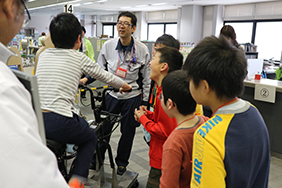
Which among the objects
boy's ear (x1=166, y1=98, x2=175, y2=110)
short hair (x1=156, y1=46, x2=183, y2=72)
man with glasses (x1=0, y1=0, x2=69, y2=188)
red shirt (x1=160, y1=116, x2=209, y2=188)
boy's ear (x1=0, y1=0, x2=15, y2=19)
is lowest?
red shirt (x1=160, y1=116, x2=209, y2=188)

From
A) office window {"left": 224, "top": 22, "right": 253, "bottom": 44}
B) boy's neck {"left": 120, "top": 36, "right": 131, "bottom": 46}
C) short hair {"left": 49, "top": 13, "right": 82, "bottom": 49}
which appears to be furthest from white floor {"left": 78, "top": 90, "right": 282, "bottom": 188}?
office window {"left": 224, "top": 22, "right": 253, "bottom": 44}

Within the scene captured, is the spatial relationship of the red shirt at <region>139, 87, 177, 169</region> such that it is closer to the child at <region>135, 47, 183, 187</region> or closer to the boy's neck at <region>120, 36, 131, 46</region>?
the child at <region>135, 47, 183, 187</region>

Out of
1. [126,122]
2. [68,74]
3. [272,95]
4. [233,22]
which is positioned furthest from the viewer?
[233,22]

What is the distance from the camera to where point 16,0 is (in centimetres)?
62

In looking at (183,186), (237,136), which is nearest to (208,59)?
(237,136)

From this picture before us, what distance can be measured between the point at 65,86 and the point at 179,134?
0.79 meters

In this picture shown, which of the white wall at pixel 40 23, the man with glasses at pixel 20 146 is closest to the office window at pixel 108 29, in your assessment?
the white wall at pixel 40 23

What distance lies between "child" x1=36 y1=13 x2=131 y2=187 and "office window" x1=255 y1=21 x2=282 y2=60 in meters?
10.6

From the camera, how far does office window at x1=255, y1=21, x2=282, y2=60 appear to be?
33.9 feet

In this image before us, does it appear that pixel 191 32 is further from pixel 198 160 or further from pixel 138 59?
pixel 198 160

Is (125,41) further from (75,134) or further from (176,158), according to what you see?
(176,158)

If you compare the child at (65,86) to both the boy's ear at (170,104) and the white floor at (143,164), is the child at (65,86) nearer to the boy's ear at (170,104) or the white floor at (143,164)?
the boy's ear at (170,104)

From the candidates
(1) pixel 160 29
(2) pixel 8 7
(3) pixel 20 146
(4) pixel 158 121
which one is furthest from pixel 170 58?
(1) pixel 160 29

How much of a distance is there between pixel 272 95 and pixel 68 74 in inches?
114
